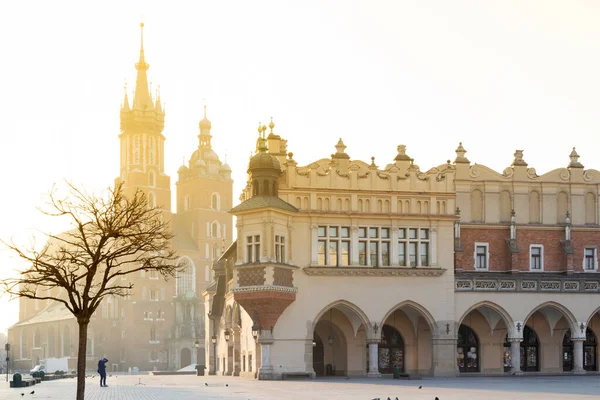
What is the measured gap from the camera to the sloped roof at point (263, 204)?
54562 millimetres

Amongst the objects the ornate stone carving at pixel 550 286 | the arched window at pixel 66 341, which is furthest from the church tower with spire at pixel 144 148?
the ornate stone carving at pixel 550 286

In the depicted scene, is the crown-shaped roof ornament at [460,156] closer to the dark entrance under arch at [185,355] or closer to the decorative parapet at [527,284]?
the decorative parapet at [527,284]

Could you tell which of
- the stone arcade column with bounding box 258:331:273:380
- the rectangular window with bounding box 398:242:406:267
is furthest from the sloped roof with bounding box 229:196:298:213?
the rectangular window with bounding box 398:242:406:267

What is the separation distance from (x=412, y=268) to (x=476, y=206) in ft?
25.3

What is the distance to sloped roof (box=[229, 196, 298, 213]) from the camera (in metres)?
54.6

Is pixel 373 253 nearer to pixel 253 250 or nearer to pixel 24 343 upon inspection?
pixel 253 250

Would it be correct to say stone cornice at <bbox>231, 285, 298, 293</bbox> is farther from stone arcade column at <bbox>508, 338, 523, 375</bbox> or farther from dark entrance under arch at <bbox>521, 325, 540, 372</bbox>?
dark entrance under arch at <bbox>521, 325, 540, 372</bbox>

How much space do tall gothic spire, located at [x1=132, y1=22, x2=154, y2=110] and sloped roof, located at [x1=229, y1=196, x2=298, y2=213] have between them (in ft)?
324

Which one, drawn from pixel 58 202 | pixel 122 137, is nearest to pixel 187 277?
pixel 122 137

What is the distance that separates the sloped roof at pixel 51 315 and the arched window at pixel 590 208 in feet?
310

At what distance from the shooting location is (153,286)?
139125 mm

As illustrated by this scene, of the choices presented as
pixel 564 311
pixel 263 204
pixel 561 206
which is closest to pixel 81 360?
pixel 263 204

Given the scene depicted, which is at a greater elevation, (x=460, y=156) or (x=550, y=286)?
(x=460, y=156)

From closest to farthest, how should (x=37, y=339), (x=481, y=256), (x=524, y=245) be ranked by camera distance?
1. (x=481, y=256)
2. (x=524, y=245)
3. (x=37, y=339)
